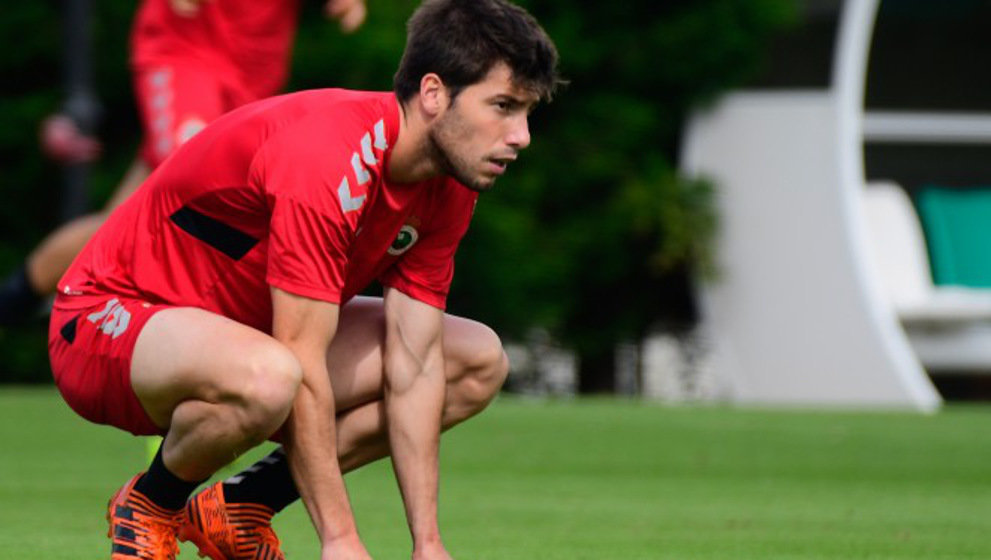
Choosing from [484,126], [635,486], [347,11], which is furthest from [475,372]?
[347,11]

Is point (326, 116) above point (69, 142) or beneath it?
above

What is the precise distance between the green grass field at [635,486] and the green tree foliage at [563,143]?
90.3 inches

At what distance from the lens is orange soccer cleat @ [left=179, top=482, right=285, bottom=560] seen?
15.6 ft

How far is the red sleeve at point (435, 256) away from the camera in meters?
4.77

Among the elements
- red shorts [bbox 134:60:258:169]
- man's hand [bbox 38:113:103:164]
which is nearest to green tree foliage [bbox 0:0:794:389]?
man's hand [bbox 38:113:103:164]

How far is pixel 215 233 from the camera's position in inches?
181

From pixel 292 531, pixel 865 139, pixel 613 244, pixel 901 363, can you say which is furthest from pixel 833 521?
pixel 865 139

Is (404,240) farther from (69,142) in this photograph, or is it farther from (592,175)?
(592,175)

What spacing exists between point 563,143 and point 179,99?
643 cm

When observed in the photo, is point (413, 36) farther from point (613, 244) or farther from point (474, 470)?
point (613, 244)

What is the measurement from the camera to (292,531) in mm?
5891

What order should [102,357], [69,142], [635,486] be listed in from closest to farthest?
1. [102,357]
2. [635,486]
3. [69,142]

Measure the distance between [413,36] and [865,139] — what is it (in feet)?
41.9

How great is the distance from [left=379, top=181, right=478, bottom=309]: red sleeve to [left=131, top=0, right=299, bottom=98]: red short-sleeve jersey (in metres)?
3.15
